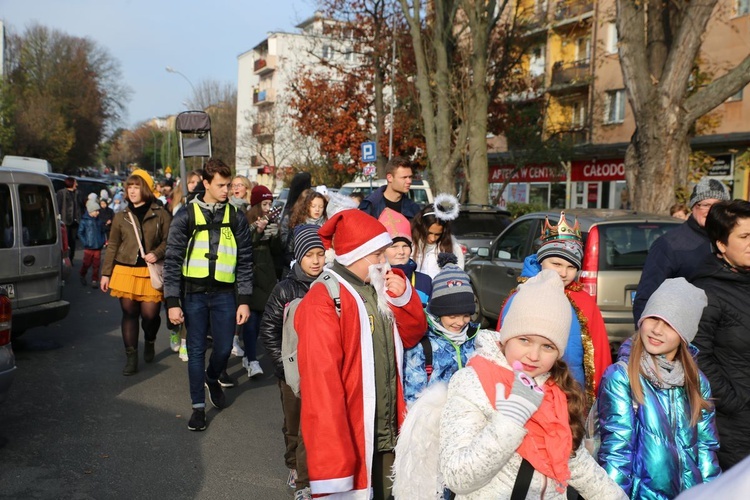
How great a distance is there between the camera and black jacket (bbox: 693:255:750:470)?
3.43 m

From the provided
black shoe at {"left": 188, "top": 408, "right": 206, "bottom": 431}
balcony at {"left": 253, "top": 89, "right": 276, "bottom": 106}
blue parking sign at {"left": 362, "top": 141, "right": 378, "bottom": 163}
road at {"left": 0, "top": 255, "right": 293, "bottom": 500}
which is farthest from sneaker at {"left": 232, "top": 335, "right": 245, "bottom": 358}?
balcony at {"left": 253, "top": 89, "right": 276, "bottom": 106}

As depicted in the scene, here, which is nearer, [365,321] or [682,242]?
[365,321]

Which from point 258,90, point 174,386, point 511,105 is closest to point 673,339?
point 174,386

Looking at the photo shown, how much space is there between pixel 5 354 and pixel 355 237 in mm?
3423

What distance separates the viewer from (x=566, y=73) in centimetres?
3581

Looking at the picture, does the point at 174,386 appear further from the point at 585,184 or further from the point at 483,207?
the point at 585,184

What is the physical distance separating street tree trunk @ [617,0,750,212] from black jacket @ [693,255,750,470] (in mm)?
9026

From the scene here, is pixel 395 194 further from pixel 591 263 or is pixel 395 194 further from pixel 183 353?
pixel 183 353

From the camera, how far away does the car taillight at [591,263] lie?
24.0ft

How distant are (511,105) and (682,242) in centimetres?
2446

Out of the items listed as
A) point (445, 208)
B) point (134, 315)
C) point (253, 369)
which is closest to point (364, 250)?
point (445, 208)

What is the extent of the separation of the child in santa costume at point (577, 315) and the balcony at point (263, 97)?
6424 cm

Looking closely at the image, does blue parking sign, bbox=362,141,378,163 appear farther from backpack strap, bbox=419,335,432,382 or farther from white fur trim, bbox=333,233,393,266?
white fur trim, bbox=333,233,393,266

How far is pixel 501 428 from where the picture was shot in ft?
7.03
